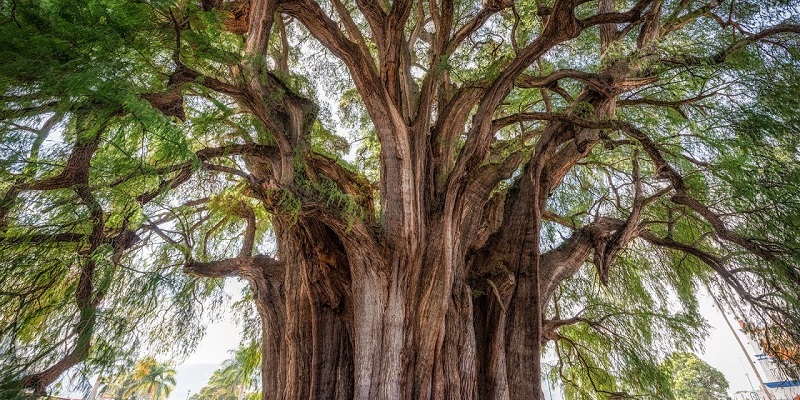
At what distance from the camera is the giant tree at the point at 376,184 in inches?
76.8

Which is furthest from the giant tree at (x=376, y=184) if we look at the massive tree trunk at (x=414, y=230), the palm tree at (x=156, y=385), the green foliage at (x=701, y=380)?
the palm tree at (x=156, y=385)

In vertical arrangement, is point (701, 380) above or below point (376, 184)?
below

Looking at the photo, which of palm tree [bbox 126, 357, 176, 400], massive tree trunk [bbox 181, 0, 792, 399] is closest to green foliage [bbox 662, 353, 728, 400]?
massive tree trunk [bbox 181, 0, 792, 399]

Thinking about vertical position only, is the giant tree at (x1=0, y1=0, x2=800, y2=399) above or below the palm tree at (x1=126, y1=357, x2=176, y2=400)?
above

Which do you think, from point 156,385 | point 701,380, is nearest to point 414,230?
point 701,380

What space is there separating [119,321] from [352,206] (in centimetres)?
146

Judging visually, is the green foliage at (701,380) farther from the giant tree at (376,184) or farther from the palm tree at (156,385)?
the palm tree at (156,385)

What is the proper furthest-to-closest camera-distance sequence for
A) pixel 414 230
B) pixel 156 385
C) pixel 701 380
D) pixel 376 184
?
pixel 156 385 < pixel 701 380 < pixel 376 184 < pixel 414 230

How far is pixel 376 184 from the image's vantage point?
184 inches

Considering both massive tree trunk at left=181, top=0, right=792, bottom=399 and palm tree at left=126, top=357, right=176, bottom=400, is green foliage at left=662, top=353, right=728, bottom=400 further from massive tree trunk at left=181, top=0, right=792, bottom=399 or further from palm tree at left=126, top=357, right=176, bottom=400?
palm tree at left=126, top=357, right=176, bottom=400

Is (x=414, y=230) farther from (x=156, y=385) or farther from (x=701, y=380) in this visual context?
(x=156, y=385)

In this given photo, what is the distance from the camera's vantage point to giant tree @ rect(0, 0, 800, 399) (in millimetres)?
1951

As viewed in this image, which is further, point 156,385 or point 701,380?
point 156,385

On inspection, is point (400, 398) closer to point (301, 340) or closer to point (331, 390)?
point (331, 390)
